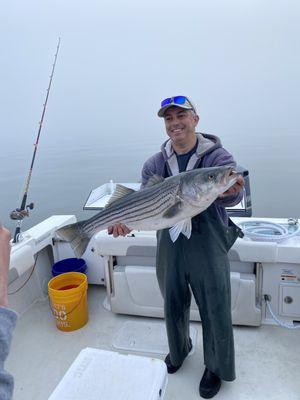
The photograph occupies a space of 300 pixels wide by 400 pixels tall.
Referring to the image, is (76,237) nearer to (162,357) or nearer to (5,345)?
(162,357)

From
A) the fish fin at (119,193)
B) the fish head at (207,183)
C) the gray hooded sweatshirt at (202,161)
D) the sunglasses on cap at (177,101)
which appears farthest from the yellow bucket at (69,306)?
the sunglasses on cap at (177,101)

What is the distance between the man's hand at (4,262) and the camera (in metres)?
0.85

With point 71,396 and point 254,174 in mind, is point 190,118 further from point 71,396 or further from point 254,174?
point 254,174

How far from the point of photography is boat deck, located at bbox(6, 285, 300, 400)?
8.63 ft

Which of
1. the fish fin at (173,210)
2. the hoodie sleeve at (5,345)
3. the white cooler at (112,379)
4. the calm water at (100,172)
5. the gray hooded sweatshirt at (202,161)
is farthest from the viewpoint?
the calm water at (100,172)

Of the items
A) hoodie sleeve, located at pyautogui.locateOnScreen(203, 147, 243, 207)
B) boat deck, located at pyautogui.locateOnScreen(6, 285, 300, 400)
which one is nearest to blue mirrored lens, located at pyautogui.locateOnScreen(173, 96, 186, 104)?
hoodie sleeve, located at pyautogui.locateOnScreen(203, 147, 243, 207)

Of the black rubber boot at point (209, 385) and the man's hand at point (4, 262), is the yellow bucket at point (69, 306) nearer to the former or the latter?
the black rubber boot at point (209, 385)

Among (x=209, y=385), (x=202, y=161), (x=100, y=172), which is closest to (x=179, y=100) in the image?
(x=202, y=161)

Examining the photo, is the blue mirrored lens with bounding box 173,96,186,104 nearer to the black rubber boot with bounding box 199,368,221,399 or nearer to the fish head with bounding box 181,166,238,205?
the fish head with bounding box 181,166,238,205

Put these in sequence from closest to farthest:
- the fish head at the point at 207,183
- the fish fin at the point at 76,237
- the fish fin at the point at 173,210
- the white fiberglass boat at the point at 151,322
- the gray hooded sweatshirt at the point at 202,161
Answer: the fish head at the point at 207,183 < the fish fin at the point at 173,210 < the gray hooded sweatshirt at the point at 202,161 < the fish fin at the point at 76,237 < the white fiberglass boat at the point at 151,322

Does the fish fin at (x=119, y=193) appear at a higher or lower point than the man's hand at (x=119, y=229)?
higher

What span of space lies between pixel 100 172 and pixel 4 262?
9526 mm

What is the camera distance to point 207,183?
2023mm

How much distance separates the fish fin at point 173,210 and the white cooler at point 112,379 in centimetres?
84
